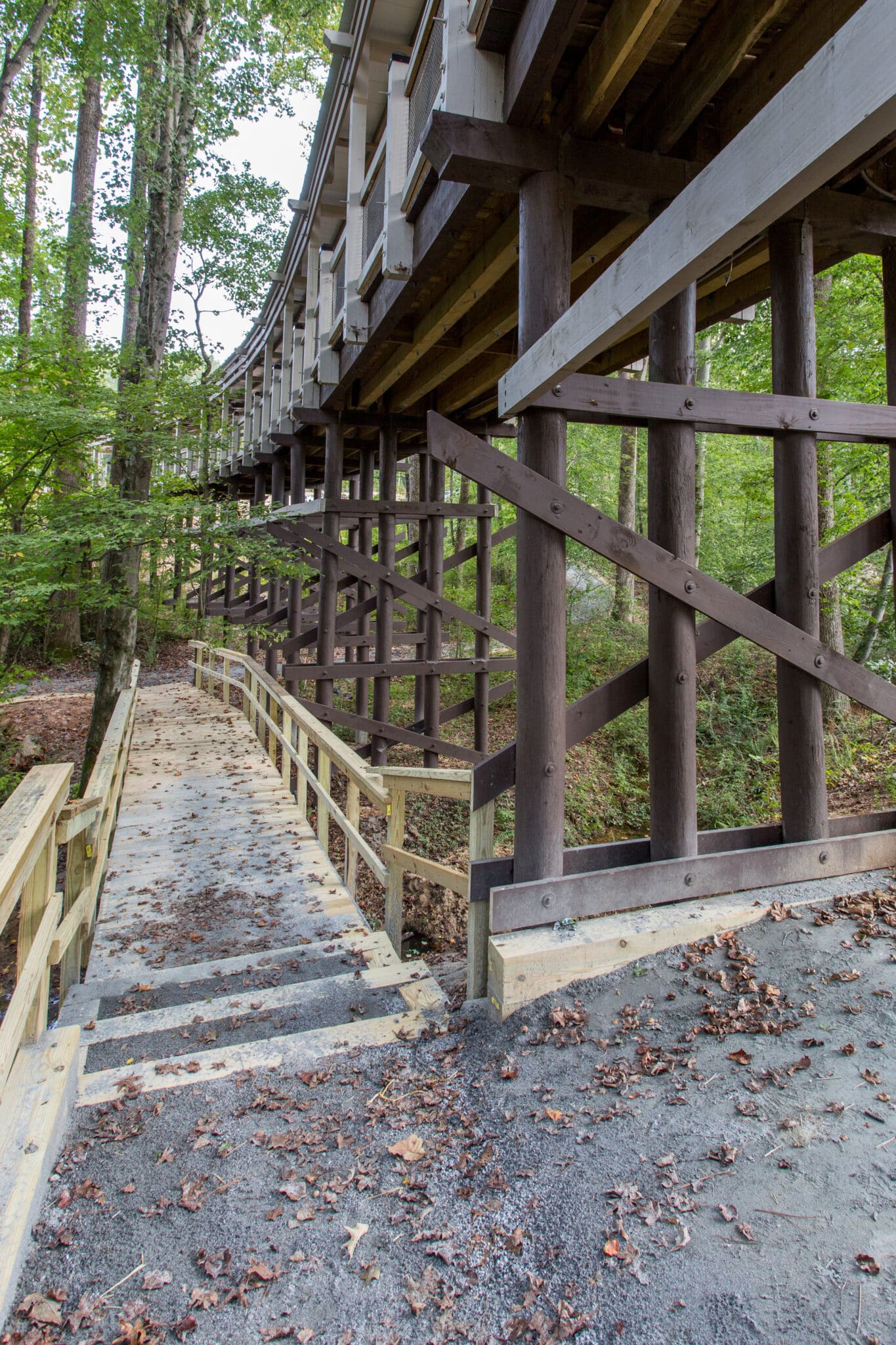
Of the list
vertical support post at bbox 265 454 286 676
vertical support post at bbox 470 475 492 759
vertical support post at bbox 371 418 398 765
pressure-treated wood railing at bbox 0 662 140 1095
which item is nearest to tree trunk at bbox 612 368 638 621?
vertical support post at bbox 470 475 492 759

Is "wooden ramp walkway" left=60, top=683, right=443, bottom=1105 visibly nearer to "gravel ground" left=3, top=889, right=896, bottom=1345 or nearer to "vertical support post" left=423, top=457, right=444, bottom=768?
"gravel ground" left=3, top=889, right=896, bottom=1345

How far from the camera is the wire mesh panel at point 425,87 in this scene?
380 cm

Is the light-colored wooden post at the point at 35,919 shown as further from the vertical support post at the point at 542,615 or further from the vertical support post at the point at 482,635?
the vertical support post at the point at 482,635

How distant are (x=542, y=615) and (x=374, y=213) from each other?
4.08 metres

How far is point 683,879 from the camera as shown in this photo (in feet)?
10.5

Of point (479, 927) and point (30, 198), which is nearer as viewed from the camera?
point (479, 927)

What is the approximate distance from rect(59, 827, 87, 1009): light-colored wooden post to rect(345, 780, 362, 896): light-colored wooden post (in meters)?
1.55

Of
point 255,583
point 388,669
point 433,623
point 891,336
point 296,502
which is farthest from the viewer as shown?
point 255,583

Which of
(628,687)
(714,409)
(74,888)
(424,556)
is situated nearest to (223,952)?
(74,888)

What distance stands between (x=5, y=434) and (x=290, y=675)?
3555 mm

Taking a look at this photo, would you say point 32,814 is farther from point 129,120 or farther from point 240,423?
point 240,423

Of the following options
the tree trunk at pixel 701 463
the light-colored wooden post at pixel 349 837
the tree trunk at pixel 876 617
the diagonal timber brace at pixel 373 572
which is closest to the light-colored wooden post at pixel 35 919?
the light-colored wooden post at pixel 349 837

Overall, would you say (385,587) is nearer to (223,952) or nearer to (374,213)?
(374,213)

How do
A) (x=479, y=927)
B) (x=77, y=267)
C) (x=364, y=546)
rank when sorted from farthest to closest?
1. (x=77, y=267)
2. (x=364, y=546)
3. (x=479, y=927)
